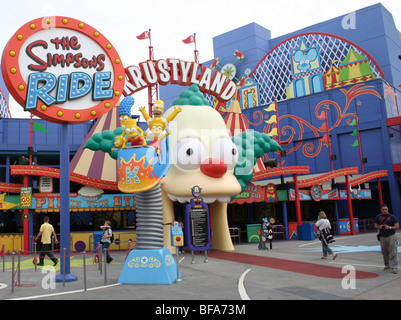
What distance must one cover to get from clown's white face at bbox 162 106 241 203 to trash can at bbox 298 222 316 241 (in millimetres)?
7039

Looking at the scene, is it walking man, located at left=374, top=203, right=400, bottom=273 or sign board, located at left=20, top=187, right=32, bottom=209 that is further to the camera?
sign board, located at left=20, top=187, right=32, bottom=209

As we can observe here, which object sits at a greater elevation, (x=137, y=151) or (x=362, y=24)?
(x=362, y=24)

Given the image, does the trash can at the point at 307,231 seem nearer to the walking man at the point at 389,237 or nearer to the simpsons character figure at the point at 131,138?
the walking man at the point at 389,237

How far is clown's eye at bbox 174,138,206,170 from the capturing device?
1461cm

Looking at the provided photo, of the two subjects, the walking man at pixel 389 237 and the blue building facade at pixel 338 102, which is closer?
the walking man at pixel 389 237

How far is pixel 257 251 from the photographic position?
16109mm

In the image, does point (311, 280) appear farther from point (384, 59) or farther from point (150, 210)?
point (384, 59)

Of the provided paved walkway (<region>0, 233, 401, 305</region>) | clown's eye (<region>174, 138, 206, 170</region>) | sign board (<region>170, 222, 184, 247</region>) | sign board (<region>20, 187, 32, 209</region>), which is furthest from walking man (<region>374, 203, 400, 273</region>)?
sign board (<region>20, 187, 32, 209</region>)

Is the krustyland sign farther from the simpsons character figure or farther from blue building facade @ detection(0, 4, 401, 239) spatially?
the simpsons character figure

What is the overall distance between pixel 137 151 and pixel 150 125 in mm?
1006

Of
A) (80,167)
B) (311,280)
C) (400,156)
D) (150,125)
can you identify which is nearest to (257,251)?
(311,280)

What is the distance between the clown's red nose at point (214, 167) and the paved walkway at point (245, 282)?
3.05 metres

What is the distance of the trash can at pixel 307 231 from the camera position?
20.6 m

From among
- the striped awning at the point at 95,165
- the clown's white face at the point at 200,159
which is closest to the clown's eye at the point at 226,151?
the clown's white face at the point at 200,159
